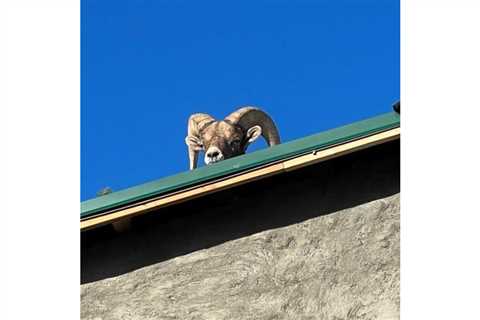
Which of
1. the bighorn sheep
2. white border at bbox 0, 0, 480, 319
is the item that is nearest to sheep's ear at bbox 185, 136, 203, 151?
the bighorn sheep

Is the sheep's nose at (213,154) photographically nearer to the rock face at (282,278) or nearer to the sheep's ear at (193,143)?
the sheep's ear at (193,143)

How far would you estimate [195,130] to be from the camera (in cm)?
2717

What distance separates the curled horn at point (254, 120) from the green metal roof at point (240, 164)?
57.8 feet

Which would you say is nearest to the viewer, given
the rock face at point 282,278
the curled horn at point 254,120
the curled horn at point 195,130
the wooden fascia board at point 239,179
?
the rock face at point 282,278

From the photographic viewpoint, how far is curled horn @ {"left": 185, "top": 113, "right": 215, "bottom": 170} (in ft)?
87.8

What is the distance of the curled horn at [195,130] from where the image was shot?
26766 millimetres

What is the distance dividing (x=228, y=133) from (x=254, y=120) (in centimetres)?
60
